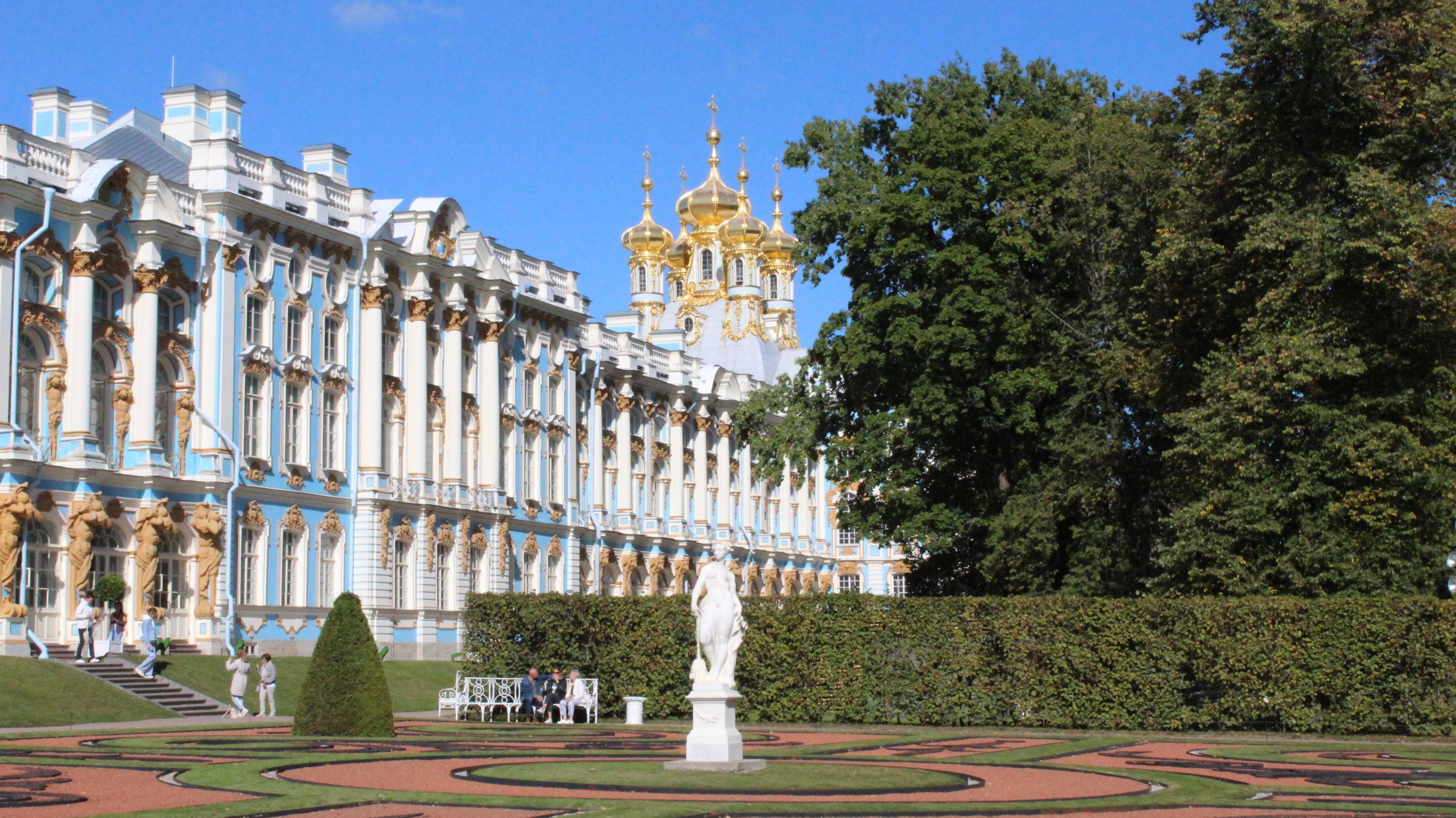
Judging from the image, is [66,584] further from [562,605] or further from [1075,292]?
[1075,292]

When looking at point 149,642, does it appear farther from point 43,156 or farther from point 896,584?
point 896,584

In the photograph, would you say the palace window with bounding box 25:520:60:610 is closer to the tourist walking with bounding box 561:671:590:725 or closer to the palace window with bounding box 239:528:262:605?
the palace window with bounding box 239:528:262:605

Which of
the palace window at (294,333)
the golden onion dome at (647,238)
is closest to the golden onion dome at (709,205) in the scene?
the golden onion dome at (647,238)

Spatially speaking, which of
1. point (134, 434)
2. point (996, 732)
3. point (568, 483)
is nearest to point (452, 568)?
point (568, 483)

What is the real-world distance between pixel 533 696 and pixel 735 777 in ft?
50.9

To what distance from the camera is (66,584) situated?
39.8m

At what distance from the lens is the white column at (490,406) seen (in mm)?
57000

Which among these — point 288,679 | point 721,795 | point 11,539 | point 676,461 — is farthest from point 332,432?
point 721,795

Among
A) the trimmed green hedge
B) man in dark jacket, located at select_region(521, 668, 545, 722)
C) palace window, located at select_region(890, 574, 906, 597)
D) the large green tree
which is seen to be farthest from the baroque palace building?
palace window, located at select_region(890, 574, 906, 597)

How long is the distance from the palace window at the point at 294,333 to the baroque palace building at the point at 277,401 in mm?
85

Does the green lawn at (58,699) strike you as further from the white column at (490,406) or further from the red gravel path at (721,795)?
the white column at (490,406)

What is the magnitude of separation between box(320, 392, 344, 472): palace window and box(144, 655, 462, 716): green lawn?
6.08 metres

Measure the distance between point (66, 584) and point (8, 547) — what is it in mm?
2220

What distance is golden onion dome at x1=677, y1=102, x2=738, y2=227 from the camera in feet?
345
